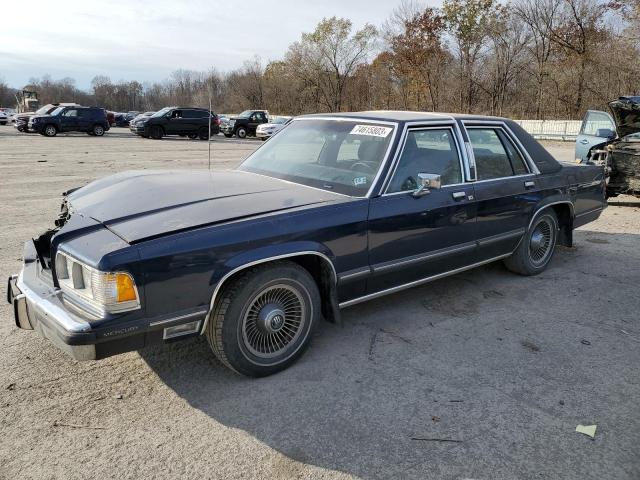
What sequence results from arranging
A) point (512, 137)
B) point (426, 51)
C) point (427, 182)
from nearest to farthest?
point (427, 182) < point (512, 137) < point (426, 51)

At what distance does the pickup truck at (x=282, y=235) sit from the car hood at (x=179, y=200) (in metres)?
0.02

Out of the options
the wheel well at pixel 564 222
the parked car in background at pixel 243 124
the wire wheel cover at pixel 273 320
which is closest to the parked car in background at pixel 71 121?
the parked car in background at pixel 243 124

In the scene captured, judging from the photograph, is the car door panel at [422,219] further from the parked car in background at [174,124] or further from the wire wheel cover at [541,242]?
the parked car in background at [174,124]

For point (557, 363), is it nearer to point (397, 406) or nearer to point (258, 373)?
point (397, 406)

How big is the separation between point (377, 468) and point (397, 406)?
0.55 m

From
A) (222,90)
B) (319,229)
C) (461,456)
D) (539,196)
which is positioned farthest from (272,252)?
(222,90)

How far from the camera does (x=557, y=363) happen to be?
350cm

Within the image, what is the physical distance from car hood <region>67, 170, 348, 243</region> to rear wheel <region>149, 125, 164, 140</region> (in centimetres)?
2489

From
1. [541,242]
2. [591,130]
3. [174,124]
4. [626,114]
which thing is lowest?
[541,242]

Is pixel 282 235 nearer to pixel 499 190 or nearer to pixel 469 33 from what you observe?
pixel 499 190

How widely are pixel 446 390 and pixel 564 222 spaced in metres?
3.33

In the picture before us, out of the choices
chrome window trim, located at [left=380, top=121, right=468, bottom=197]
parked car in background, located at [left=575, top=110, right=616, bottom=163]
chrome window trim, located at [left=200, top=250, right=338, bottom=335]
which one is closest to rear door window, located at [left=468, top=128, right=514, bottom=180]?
chrome window trim, located at [left=380, top=121, right=468, bottom=197]

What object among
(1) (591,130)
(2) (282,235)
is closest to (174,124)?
(1) (591,130)

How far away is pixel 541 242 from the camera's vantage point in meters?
5.33
